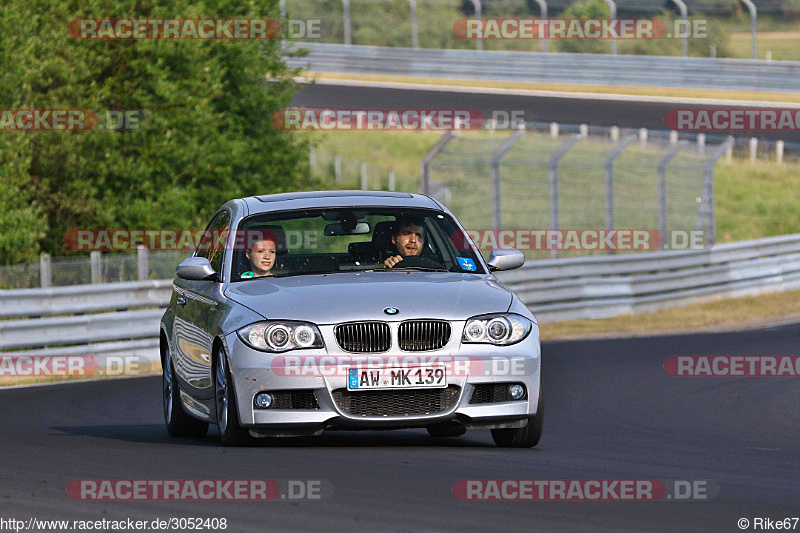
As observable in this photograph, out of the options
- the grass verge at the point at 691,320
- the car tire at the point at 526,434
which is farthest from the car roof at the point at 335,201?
the grass verge at the point at 691,320

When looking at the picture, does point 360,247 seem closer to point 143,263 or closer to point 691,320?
point 143,263

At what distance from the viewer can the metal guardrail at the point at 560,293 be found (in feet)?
57.9

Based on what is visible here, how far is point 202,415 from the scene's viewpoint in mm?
9836

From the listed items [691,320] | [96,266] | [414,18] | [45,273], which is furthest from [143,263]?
[414,18]

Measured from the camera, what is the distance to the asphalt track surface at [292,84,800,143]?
40750 millimetres

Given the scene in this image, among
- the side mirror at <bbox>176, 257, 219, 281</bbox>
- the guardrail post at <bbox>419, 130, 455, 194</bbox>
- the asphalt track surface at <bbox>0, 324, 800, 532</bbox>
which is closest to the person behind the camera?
the asphalt track surface at <bbox>0, 324, 800, 532</bbox>

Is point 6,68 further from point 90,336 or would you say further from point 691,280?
point 691,280

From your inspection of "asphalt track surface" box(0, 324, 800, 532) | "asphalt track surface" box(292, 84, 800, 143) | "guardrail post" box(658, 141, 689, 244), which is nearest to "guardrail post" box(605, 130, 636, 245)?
"guardrail post" box(658, 141, 689, 244)

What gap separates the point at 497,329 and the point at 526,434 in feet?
2.36

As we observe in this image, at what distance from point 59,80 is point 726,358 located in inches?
517

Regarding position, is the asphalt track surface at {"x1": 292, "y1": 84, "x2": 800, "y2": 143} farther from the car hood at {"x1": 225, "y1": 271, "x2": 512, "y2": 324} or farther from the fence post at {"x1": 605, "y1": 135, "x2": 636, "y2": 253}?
the car hood at {"x1": 225, "y1": 271, "x2": 512, "y2": 324}

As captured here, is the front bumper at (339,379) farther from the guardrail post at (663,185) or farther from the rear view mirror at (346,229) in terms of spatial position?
the guardrail post at (663,185)

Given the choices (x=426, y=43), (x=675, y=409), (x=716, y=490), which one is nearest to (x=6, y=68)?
(x=675, y=409)

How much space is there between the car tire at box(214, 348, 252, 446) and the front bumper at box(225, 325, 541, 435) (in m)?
0.10
